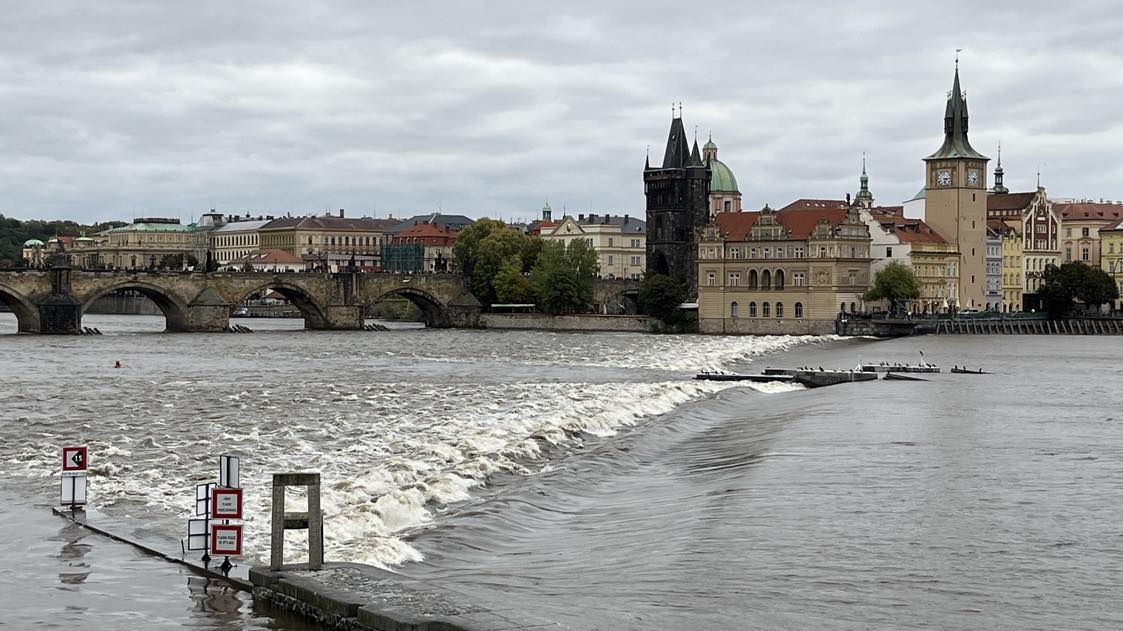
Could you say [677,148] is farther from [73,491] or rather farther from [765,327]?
[73,491]

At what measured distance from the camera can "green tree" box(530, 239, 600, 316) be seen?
405ft

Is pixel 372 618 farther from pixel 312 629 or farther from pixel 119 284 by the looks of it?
pixel 119 284

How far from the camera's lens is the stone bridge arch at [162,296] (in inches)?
4099

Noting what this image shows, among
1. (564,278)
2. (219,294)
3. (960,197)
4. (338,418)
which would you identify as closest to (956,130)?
(960,197)

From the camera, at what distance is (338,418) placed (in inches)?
1499

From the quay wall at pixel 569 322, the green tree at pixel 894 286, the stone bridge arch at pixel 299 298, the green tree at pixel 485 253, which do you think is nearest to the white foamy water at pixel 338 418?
the stone bridge arch at pixel 299 298

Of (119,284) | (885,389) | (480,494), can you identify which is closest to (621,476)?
(480,494)

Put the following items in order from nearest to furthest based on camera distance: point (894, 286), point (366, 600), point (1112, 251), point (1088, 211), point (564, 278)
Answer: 1. point (366, 600)
2. point (894, 286)
3. point (564, 278)
4. point (1112, 251)
5. point (1088, 211)

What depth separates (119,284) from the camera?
105000mm

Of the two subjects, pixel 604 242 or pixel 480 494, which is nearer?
pixel 480 494

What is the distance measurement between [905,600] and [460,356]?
58810mm

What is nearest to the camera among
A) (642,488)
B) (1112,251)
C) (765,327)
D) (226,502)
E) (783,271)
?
(226,502)

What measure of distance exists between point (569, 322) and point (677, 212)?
69.9 ft

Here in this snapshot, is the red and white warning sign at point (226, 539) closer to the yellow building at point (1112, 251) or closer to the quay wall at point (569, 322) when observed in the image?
the quay wall at point (569, 322)
